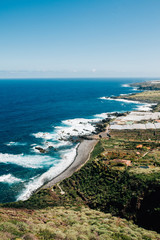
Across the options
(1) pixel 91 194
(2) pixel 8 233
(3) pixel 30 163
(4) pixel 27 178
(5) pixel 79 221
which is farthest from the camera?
(3) pixel 30 163

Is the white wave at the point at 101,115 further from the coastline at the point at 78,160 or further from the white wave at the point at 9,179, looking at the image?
the white wave at the point at 9,179

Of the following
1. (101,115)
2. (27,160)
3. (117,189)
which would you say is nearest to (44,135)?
(27,160)

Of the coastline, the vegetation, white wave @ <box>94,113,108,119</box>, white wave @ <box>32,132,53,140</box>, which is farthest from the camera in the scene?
white wave @ <box>94,113,108,119</box>

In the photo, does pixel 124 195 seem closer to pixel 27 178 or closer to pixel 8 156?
pixel 27 178

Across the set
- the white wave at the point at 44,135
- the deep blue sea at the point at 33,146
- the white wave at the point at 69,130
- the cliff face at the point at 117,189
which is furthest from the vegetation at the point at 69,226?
the white wave at the point at 44,135

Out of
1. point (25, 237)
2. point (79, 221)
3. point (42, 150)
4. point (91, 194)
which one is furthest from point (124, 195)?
point (42, 150)

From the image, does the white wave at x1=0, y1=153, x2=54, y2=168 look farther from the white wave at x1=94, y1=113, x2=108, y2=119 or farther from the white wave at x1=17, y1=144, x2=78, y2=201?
the white wave at x1=94, y1=113, x2=108, y2=119

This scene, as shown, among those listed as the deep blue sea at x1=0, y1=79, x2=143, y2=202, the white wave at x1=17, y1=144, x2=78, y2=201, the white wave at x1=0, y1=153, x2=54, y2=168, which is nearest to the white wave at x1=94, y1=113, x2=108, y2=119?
the deep blue sea at x1=0, y1=79, x2=143, y2=202
